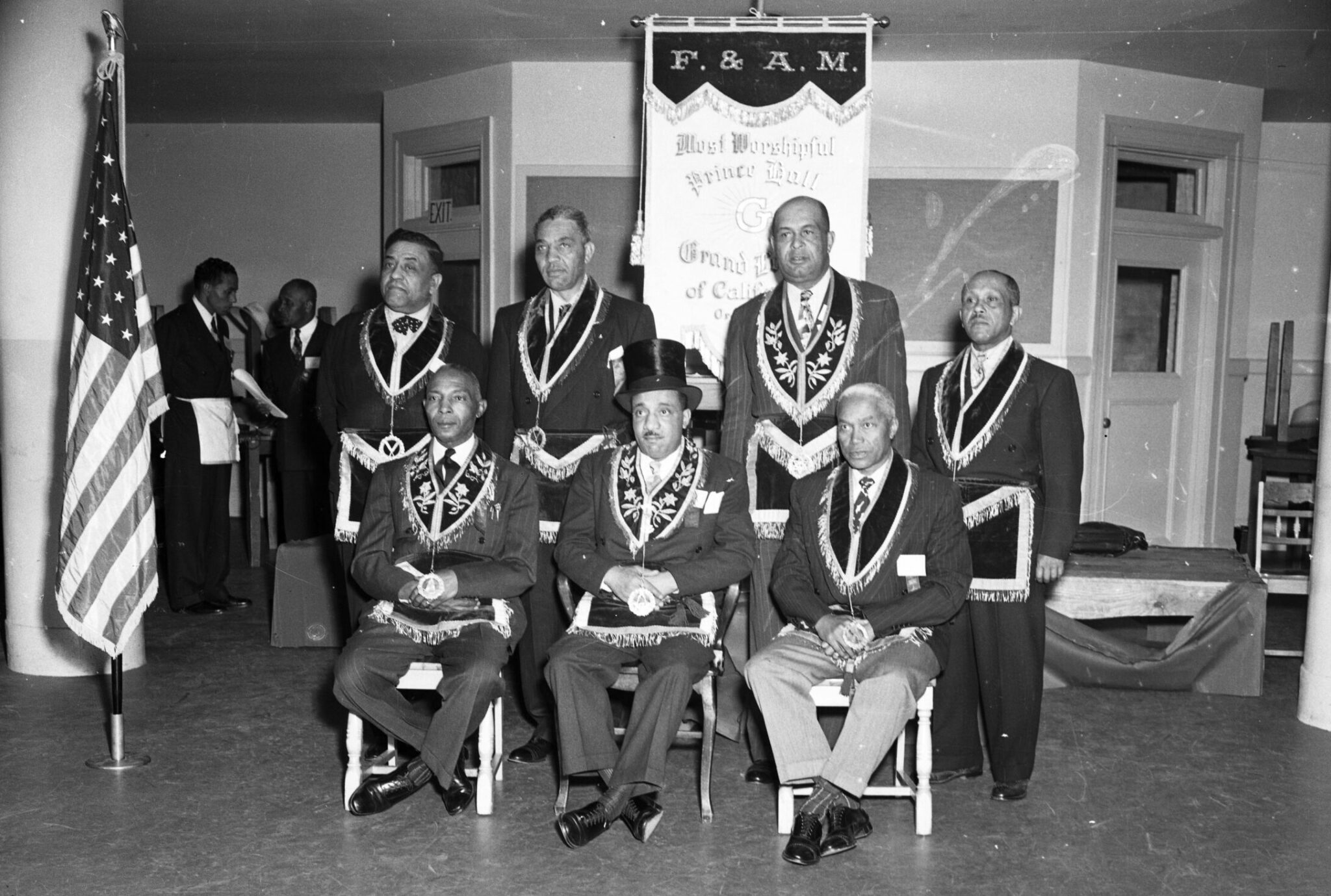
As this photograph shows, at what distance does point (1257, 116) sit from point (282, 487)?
5955 mm

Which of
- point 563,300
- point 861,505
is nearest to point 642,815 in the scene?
point 861,505

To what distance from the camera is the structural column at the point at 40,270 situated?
4.82 meters

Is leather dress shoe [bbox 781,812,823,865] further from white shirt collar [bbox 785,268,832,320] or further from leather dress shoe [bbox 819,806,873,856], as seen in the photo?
white shirt collar [bbox 785,268,832,320]

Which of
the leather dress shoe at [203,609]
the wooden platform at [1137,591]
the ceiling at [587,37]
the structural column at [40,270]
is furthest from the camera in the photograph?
the leather dress shoe at [203,609]

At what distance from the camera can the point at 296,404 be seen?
699 centimetres

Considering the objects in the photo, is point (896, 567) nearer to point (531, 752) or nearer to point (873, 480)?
point (873, 480)

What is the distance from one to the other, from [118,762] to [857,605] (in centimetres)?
227

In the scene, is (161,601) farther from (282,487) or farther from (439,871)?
(439,871)

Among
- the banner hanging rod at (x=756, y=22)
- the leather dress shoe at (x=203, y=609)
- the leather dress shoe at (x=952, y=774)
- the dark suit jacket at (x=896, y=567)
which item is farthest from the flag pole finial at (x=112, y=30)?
the leather dress shoe at (x=952, y=774)

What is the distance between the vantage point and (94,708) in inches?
180

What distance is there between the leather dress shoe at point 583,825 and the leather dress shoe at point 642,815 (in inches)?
2.2

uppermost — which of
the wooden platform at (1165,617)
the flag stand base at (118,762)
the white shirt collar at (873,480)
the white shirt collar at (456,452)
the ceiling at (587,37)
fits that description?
the ceiling at (587,37)

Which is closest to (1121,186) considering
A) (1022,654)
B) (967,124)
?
(967,124)

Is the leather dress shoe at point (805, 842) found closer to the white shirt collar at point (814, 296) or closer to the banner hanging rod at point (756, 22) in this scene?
the white shirt collar at point (814, 296)
